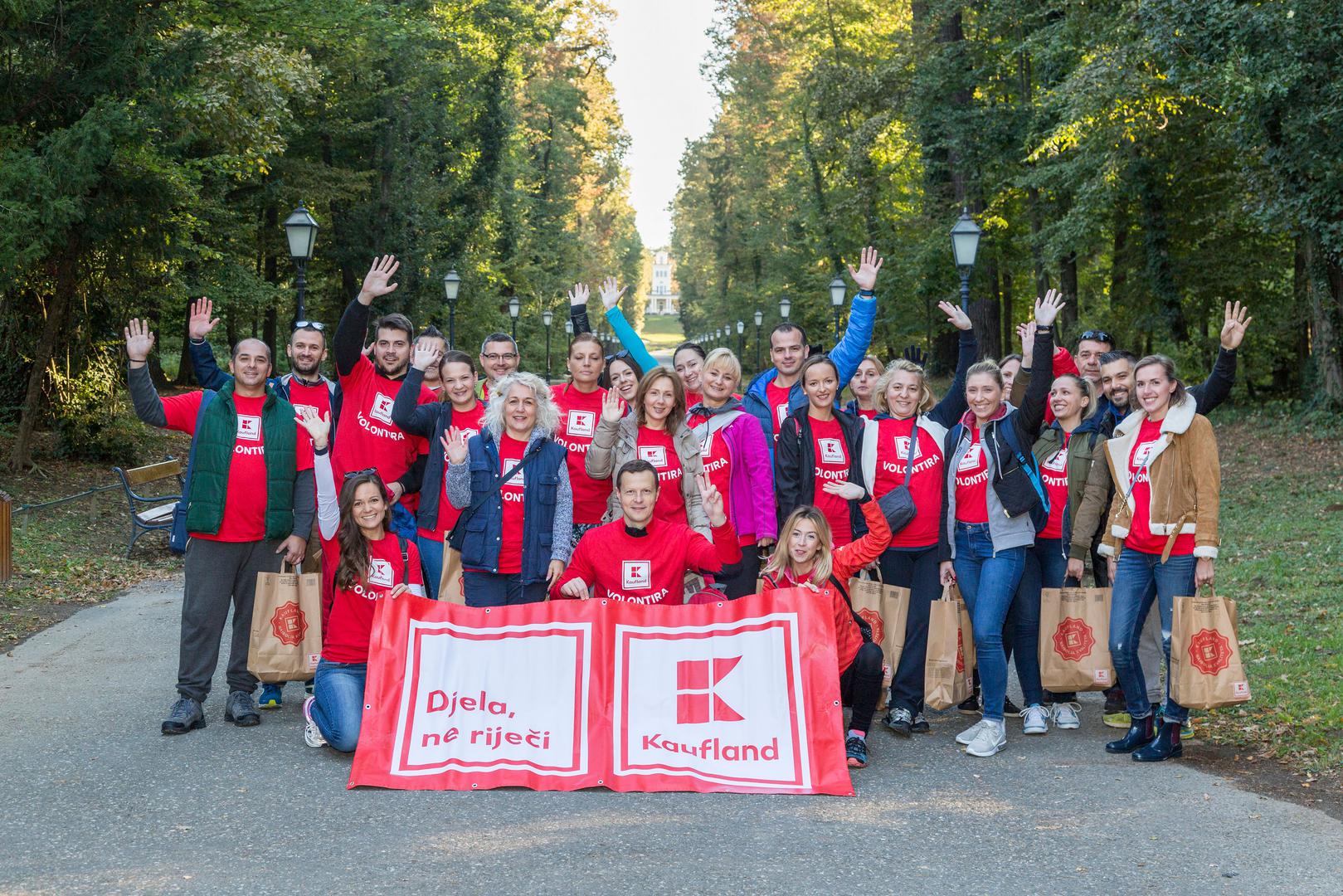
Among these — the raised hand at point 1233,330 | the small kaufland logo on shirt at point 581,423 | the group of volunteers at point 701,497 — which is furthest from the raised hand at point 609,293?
the raised hand at point 1233,330

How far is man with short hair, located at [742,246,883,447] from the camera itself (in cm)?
784

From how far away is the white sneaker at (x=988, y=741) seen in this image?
260 inches

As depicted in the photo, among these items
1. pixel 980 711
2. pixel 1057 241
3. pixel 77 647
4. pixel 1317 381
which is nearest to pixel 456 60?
pixel 1057 241

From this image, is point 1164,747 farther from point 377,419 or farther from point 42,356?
point 42,356

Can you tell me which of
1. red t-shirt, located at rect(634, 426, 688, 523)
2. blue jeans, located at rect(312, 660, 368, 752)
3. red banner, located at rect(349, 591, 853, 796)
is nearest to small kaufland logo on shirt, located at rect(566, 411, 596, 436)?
red t-shirt, located at rect(634, 426, 688, 523)

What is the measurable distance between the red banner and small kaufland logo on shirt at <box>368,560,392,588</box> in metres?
0.33

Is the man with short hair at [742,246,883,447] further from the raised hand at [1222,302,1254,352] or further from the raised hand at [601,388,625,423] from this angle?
the raised hand at [1222,302,1254,352]

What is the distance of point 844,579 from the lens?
691cm

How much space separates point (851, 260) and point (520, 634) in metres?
38.1

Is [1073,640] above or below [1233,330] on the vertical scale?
below

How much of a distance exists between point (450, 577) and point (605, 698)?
1.59m

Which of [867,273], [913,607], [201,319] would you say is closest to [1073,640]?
[913,607]

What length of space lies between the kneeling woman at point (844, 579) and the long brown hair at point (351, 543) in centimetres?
223

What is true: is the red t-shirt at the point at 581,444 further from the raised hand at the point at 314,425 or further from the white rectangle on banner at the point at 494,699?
the raised hand at the point at 314,425
